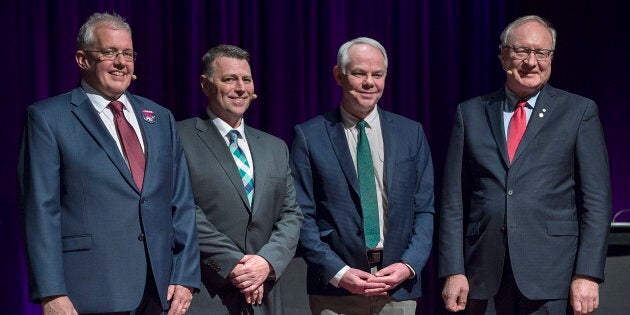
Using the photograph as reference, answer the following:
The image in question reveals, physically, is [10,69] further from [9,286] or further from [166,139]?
[166,139]

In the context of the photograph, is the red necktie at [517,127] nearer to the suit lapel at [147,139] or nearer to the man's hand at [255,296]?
the man's hand at [255,296]

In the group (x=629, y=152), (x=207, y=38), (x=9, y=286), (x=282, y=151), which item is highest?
(x=207, y=38)

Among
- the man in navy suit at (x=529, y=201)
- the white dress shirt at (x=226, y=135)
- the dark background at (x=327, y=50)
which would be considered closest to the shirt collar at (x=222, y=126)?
the white dress shirt at (x=226, y=135)

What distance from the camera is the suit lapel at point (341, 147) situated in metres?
3.33

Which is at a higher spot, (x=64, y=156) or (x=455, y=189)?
(x=64, y=156)

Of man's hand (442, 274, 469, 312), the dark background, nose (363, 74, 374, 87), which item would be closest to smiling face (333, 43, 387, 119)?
nose (363, 74, 374, 87)

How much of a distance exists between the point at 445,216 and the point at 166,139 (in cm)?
105

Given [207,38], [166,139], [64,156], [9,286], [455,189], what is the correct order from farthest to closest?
[207,38] < [9,286] < [455,189] < [166,139] < [64,156]

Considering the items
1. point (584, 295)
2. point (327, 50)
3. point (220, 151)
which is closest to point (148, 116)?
point (220, 151)

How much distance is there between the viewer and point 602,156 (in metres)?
3.18

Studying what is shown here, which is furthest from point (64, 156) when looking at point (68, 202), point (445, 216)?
point (445, 216)

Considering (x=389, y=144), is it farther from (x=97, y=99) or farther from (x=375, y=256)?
(x=97, y=99)

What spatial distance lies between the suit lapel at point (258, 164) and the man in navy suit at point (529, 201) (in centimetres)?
67

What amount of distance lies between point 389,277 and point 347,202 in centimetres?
32
